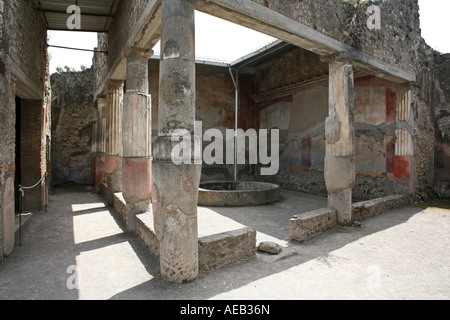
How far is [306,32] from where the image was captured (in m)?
4.90

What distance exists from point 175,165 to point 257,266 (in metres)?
1.74

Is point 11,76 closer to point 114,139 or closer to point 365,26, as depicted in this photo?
point 114,139

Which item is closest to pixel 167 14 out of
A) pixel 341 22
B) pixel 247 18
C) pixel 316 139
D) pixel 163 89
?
pixel 163 89

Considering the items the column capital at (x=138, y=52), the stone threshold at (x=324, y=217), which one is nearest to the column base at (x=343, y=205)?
the stone threshold at (x=324, y=217)

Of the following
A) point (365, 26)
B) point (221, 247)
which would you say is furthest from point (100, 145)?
point (365, 26)

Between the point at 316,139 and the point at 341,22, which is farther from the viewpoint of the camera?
the point at 316,139

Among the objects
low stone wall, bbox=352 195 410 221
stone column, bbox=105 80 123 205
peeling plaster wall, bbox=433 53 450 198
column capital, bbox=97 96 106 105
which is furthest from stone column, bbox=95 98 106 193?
peeling plaster wall, bbox=433 53 450 198

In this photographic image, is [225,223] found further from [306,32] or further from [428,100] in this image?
[428,100]

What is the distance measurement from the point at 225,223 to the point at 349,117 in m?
3.22

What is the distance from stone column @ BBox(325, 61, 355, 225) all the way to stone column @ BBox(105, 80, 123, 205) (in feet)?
17.5

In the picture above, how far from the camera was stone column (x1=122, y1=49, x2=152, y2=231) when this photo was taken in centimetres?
549

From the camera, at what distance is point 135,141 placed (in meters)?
5.58

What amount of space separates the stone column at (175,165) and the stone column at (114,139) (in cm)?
483

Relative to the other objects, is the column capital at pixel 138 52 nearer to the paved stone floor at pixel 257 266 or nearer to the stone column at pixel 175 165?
the stone column at pixel 175 165
